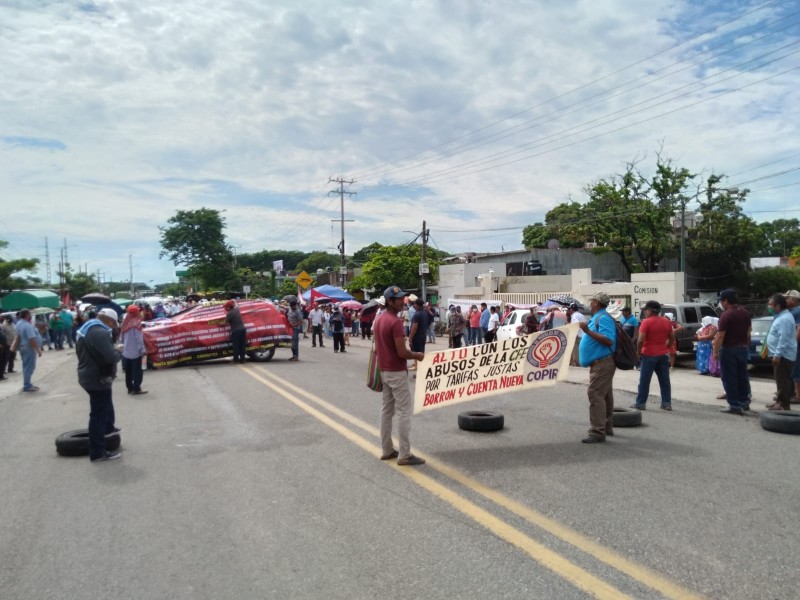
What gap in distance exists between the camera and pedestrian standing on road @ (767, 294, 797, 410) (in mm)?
9039

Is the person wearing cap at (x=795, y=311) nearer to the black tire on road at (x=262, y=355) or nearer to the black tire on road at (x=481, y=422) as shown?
the black tire on road at (x=481, y=422)

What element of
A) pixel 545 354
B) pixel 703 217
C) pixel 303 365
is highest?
pixel 703 217

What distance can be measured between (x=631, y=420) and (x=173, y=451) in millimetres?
5777

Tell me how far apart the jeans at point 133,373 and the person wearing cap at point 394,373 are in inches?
297

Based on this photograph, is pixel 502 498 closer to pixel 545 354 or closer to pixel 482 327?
pixel 545 354

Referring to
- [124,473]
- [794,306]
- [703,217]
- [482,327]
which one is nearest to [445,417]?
[124,473]

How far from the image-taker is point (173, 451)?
756cm

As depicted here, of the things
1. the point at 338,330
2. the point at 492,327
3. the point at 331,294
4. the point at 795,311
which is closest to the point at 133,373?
the point at 338,330

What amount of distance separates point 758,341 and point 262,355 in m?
13.1

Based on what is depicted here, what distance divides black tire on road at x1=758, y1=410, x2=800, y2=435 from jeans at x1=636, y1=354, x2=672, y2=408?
1.77 meters

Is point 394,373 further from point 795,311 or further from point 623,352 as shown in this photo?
point 795,311

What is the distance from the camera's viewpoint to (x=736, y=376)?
9312 millimetres

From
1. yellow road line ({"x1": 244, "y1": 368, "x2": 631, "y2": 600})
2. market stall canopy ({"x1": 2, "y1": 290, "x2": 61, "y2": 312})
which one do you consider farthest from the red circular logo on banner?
market stall canopy ({"x1": 2, "y1": 290, "x2": 61, "y2": 312})

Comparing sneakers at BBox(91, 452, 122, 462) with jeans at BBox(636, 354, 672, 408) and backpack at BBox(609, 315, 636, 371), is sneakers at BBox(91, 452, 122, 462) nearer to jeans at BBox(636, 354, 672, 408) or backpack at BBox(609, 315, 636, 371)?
backpack at BBox(609, 315, 636, 371)
